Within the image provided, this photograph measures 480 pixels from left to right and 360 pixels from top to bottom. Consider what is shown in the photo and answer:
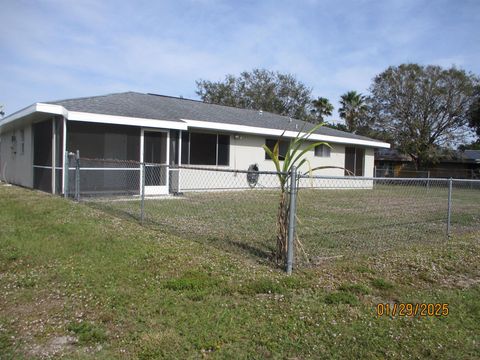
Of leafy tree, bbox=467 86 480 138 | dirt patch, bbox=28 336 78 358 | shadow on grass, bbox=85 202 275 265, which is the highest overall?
leafy tree, bbox=467 86 480 138

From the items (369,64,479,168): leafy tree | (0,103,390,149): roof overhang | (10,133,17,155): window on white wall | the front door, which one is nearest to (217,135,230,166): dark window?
(0,103,390,149): roof overhang

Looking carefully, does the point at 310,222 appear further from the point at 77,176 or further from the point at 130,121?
the point at 130,121

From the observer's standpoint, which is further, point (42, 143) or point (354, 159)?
point (354, 159)

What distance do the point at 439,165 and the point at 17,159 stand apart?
36.4 meters

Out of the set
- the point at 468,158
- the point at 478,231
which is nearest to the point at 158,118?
the point at 478,231

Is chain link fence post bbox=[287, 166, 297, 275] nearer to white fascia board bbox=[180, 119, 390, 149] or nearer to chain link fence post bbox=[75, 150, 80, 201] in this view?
chain link fence post bbox=[75, 150, 80, 201]

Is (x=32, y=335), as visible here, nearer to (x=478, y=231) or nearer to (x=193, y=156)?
(x=478, y=231)

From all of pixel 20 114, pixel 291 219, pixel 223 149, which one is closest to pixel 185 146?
pixel 223 149

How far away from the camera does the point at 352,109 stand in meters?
40.2

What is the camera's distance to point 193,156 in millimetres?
15336

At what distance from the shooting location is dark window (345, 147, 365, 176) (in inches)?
851

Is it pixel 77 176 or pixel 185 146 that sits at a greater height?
pixel 185 146

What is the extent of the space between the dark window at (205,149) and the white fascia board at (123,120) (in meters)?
1.92
